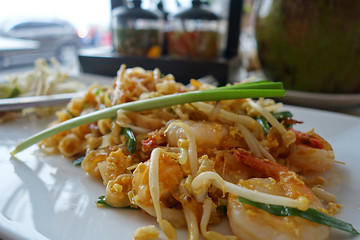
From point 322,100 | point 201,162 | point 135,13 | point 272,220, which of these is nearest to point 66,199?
point 201,162

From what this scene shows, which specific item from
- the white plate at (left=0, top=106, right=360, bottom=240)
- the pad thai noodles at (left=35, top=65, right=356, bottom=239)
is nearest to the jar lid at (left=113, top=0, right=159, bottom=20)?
the pad thai noodles at (left=35, top=65, right=356, bottom=239)

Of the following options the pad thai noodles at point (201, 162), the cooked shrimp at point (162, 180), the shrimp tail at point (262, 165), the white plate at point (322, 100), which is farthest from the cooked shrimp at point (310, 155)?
the white plate at point (322, 100)

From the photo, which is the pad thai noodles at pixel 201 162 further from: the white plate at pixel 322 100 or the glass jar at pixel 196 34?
the glass jar at pixel 196 34

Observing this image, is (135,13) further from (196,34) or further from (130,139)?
(130,139)

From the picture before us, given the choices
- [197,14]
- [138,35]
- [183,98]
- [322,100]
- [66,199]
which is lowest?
[66,199]

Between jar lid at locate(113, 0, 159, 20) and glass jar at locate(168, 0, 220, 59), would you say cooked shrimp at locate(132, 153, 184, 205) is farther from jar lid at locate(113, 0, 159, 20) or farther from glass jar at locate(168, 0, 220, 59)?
jar lid at locate(113, 0, 159, 20)

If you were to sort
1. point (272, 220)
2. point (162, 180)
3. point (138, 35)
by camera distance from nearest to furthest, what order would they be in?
point (272, 220) < point (162, 180) < point (138, 35)
